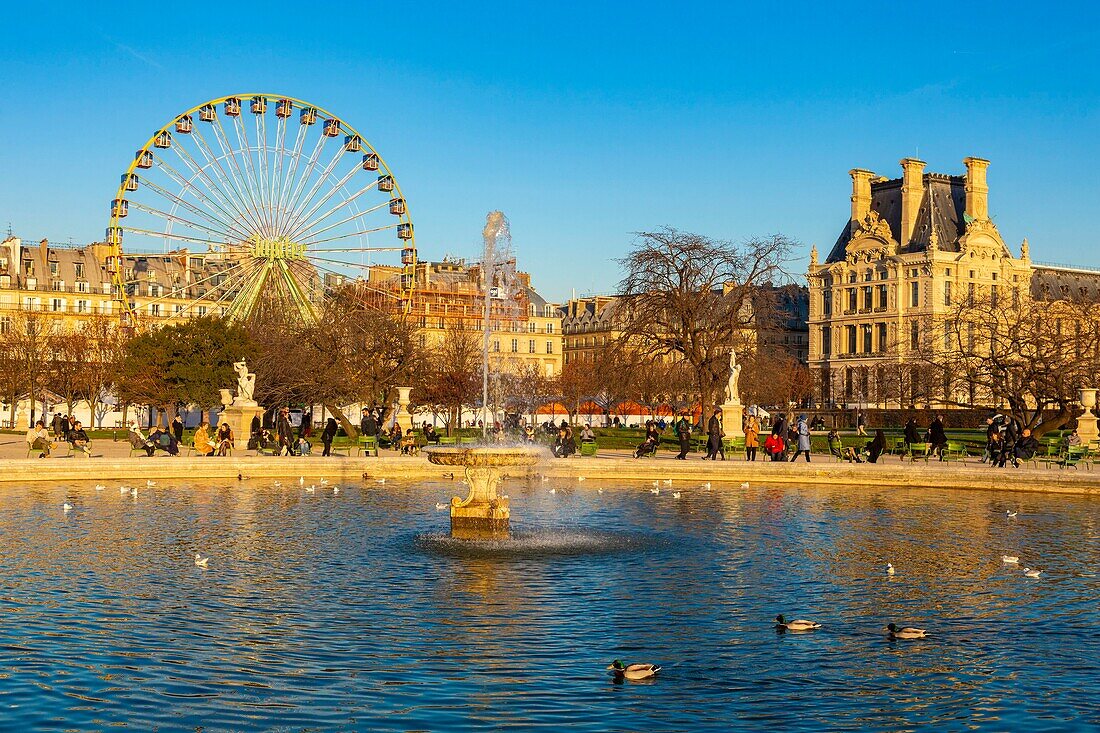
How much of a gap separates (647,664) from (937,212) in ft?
367

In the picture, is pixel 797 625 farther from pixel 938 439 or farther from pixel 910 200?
pixel 910 200

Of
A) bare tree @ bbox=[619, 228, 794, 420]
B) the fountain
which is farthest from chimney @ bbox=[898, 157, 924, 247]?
the fountain

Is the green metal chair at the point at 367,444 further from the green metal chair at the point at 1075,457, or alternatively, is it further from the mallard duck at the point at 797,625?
the mallard duck at the point at 797,625

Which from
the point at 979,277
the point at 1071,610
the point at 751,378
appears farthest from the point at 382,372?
the point at 979,277

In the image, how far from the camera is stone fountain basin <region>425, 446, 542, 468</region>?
63.8ft

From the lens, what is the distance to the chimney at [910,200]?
11645cm

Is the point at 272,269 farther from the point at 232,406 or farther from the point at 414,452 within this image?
the point at 414,452

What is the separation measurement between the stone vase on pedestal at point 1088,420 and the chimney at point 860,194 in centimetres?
8108

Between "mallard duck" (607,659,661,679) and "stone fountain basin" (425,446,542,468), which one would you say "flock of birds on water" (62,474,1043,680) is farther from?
"stone fountain basin" (425,446,542,468)

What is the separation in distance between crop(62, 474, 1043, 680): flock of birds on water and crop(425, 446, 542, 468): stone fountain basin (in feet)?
12.6

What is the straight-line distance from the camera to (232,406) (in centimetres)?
4097

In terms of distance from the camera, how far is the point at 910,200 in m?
118

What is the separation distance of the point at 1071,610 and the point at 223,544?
11.6m

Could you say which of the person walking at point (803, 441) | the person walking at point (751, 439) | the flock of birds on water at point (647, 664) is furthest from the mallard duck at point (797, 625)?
the person walking at point (751, 439)
